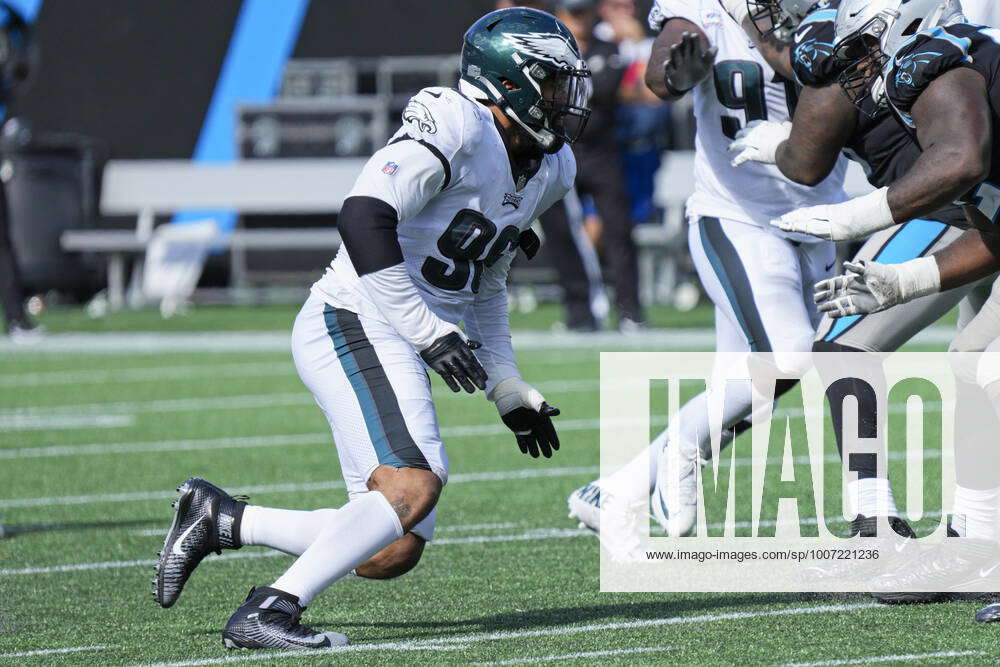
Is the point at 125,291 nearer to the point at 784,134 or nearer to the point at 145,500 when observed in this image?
the point at 145,500

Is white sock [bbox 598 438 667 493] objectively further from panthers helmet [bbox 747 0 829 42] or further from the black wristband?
panthers helmet [bbox 747 0 829 42]

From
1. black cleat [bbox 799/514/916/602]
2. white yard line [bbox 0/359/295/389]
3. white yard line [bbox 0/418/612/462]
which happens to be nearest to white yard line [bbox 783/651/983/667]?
black cleat [bbox 799/514/916/602]

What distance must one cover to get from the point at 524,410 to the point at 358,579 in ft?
3.04

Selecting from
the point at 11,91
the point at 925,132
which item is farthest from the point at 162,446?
the point at 925,132

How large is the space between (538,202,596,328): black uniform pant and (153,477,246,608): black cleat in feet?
25.6

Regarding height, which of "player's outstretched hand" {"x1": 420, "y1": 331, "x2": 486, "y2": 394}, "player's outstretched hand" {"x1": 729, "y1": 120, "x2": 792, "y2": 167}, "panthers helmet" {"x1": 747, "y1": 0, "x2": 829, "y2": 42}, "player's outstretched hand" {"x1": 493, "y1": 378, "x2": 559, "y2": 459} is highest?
"panthers helmet" {"x1": 747, "y1": 0, "x2": 829, "y2": 42}

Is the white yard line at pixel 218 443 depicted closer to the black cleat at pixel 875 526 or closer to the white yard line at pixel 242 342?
the white yard line at pixel 242 342

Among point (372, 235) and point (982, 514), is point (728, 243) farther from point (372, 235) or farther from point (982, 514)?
point (372, 235)

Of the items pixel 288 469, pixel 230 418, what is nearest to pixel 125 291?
pixel 230 418

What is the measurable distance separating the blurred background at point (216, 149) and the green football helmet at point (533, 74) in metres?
10.2

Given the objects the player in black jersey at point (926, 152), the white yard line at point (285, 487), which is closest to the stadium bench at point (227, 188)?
the white yard line at point (285, 487)

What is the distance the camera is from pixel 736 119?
542cm

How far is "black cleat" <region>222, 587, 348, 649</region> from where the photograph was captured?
3.98 meters

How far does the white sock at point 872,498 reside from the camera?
15.4ft
